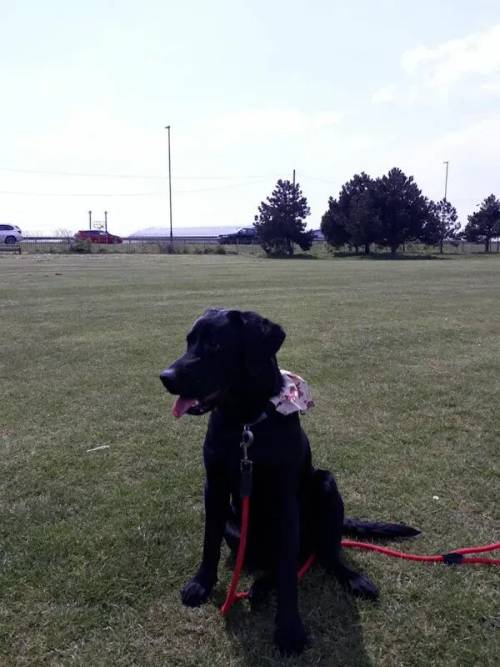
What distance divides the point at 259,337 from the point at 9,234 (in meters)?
56.8

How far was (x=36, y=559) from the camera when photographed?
3141 millimetres

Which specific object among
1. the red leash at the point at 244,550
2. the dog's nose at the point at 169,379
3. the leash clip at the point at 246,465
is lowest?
the red leash at the point at 244,550

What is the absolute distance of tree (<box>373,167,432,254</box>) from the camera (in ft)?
168

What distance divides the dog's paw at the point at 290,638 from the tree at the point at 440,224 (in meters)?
53.4

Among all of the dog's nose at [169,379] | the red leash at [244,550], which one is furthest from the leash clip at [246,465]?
the dog's nose at [169,379]

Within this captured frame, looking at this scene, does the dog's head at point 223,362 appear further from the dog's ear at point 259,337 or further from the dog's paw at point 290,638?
the dog's paw at point 290,638

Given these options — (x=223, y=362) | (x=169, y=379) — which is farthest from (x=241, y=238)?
(x=169, y=379)

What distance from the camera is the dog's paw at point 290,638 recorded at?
2.47 meters

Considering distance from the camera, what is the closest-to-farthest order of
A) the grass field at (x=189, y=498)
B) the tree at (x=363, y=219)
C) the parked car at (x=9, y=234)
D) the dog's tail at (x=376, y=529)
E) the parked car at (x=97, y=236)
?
the grass field at (x=189, y=498), the dog's tail at (x=376, y=529), the tree at (x=363, y=219), the parked car at (x=9, y=234), the parked car at (x=97, y=236)

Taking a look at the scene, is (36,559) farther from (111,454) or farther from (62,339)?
(62,339)

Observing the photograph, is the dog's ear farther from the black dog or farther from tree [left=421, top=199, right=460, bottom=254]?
tree [left=421, top=199, right=460, bottom=254]

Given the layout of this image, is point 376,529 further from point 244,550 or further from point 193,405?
point 193,405

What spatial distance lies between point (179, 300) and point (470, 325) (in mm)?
7038

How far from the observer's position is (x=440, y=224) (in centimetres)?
5456
